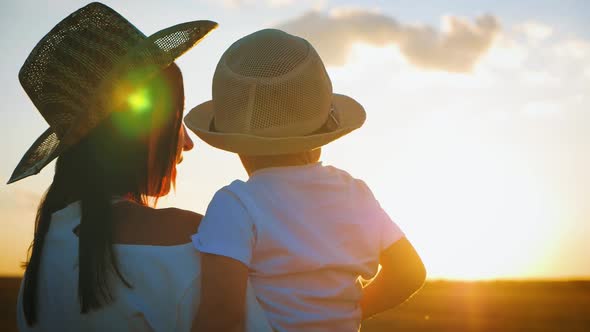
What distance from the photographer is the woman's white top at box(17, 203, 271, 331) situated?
2.51 m

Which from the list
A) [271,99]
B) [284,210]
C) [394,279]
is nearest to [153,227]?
[284,210]

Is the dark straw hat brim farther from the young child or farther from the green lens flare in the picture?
the green lens flare

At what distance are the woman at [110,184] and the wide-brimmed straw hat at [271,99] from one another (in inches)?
9.5

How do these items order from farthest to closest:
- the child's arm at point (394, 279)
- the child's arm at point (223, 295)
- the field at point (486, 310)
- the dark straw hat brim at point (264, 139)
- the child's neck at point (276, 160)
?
the field at point (486, 310) → the child's arm at point (394, 279) → the child's neck at point (276, 160) → the dark straw hat brim at point (264, 139) → the child's arm at point (223, 295)

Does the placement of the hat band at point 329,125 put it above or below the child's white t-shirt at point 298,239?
above

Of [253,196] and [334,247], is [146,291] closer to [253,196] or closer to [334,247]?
[253,196]

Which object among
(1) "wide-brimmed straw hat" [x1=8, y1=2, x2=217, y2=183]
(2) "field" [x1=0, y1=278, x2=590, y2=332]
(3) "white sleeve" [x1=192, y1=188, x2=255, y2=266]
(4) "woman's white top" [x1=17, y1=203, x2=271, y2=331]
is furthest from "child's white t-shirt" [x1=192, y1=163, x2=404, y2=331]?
(2) "field" [x1=0, y1=278, x2=590, y2=332]

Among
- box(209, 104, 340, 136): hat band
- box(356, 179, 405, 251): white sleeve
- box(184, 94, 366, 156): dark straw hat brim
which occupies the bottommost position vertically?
box(356, 179, 405, 251): white sleeve

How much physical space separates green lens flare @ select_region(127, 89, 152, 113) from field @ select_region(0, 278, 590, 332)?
7.94 metres

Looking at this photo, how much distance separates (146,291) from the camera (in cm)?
257

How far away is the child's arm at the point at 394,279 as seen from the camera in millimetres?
2885

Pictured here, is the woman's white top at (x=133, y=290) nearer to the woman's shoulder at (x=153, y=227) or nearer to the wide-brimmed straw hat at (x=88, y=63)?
the woman's shoulder at (x=153, y=227)

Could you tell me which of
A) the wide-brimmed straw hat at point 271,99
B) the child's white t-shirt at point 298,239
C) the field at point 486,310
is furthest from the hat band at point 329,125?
the field at point 486,310

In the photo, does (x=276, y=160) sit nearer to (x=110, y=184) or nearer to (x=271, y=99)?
(x=271, y=99)
